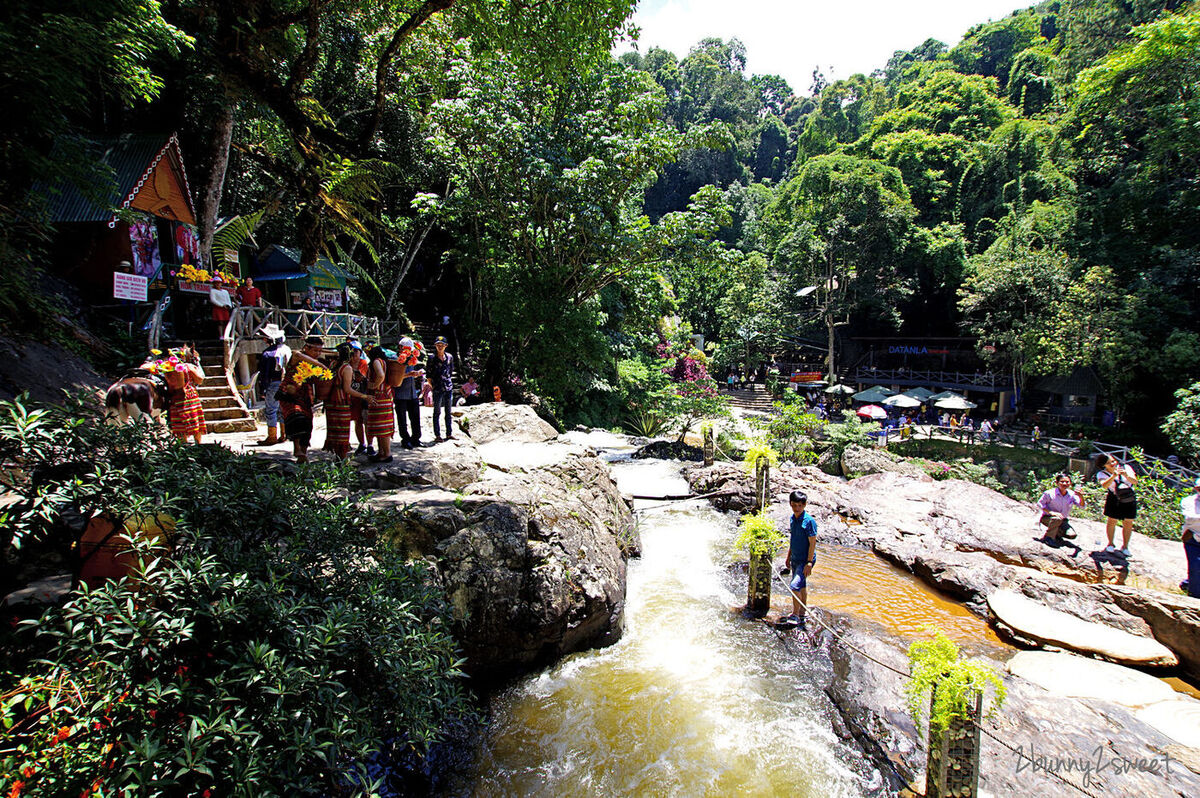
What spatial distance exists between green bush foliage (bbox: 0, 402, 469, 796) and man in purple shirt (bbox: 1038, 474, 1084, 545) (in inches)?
427

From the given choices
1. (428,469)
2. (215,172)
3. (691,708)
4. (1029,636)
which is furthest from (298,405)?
(1029,636)

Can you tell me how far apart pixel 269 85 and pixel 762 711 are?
28.3 ft

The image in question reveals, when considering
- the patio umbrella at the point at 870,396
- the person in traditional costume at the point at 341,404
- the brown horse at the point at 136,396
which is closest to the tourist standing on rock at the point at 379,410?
the person in traditional costume at the point at 341,404

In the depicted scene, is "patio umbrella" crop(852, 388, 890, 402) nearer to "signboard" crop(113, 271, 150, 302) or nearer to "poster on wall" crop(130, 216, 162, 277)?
"signboard" crop(113, 271, 150, 302)

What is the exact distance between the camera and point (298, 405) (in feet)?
20.0

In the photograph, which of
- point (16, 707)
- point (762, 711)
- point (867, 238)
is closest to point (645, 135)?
point (762, 711)

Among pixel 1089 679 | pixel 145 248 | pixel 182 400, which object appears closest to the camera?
pixel 1089 679

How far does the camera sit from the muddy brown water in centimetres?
423

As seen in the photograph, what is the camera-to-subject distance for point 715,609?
715 centimetres

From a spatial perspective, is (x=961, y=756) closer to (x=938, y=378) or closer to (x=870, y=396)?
(x=870, y=396)

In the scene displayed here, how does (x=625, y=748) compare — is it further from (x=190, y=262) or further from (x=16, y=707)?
(x=190, y=262)

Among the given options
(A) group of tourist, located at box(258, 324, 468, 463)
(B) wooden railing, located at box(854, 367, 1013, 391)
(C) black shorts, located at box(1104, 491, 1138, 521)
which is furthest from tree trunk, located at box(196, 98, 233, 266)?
(B) wooden railing, located at box(854, 367, 1013, 391)

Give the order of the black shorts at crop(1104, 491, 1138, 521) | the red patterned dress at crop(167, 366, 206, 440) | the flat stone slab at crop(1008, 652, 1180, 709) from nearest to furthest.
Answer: the flat stone slab at crop(1008, 652, 1180, 709) → the red patterned dress at crop(167, 366, 206, 440) → the black shorts at crop(1104, 491, 1138, 521)

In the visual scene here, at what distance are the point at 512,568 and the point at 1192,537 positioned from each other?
31.1ft
